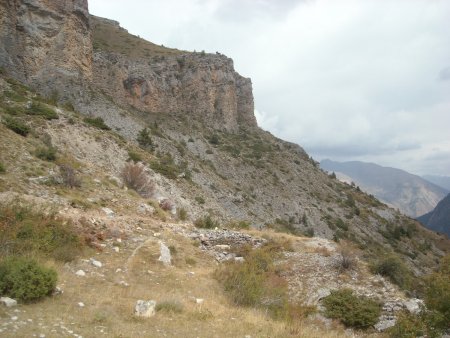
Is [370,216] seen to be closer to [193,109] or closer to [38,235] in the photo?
[193,109]

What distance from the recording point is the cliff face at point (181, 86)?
57031 millimetres

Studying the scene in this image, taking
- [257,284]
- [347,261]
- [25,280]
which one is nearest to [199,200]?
[347,261]

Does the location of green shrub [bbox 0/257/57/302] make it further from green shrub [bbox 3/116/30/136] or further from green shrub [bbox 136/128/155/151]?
green shrub [bbox 136/128/155/151]

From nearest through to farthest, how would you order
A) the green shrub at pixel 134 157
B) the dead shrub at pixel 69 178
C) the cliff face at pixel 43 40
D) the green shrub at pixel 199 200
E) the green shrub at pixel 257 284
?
1. the green shrub at pixel 257 284
2. the dead shrub at pixel 69 178
3. the green shrub at pixel 199 200
4. the green shrub at pixel 134 157
5. the cliff face at pixel 43 40

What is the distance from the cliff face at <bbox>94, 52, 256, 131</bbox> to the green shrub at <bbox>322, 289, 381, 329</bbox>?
4871 cm

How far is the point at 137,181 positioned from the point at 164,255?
1251 cm

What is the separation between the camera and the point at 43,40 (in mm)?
43344

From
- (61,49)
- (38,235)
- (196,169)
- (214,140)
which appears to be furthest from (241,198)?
(38,235)

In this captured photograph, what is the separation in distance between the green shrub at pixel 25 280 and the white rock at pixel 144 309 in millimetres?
2058

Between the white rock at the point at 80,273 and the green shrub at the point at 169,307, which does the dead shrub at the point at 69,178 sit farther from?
the green shrub at the point at 169,307

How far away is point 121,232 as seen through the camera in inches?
618

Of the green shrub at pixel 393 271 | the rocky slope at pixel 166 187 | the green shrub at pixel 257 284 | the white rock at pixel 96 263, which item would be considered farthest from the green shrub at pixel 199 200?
the white rock at pixel 96 263

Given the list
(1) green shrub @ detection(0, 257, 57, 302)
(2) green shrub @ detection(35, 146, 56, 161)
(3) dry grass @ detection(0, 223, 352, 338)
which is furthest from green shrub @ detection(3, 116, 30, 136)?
(1) green shrub @ detection(0, 257, 57, 302)

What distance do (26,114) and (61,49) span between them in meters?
19.4
